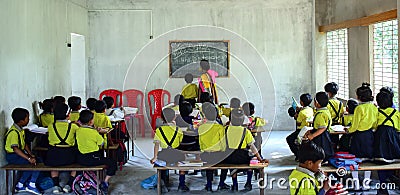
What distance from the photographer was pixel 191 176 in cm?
702

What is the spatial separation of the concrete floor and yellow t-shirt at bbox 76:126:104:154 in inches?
24.6

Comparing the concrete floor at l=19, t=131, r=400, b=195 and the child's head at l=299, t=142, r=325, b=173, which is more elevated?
the child's head at l=299, t=142, r=325, b=173

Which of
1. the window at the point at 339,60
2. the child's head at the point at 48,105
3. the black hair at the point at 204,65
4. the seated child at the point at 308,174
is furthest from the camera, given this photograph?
the window at the point at 339,60

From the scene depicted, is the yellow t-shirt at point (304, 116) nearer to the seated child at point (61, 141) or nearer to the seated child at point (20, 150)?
the seated child at point (61, 141)

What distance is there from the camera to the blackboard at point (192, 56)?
10625mm

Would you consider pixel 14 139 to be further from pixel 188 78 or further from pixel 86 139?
pixel 188 78

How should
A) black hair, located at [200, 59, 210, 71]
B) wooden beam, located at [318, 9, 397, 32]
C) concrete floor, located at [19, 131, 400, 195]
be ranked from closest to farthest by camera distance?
1. concrete floor, located at [19, 131, 400, 195]
2. wooden beam, located at [318, 9, 397, 32]
3. black hair, located at [200, 59, 210, 71]

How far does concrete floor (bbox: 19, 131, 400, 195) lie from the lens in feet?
20.8

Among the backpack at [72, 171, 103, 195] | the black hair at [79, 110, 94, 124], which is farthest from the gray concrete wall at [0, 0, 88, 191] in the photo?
the black hair at [79, 110, 94, 124]

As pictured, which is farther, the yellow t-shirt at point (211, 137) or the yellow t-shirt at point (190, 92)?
the yellow t-shirt at point (190, 92)

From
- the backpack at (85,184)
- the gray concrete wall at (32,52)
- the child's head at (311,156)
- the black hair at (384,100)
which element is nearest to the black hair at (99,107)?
the gray concrete wall at (32,52)

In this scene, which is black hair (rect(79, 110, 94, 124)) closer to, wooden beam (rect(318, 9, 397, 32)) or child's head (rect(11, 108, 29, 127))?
child's head (rect(11, 108, 29, 127))

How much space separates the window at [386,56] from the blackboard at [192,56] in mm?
3089

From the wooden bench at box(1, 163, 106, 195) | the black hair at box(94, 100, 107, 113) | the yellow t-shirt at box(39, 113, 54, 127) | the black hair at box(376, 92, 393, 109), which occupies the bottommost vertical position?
the wooden bench at box(1, 163, 106, 195)
